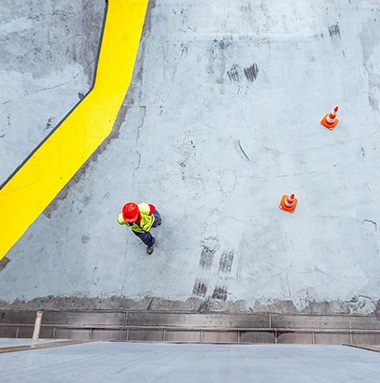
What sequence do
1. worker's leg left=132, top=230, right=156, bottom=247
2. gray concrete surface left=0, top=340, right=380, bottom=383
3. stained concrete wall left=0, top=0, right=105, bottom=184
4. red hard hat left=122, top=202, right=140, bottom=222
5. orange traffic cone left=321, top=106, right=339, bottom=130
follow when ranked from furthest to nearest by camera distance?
stained concrete wall left=0, top=0, right=105, bottom=184
orange traffic cone left=321, top=106, right=339, bottom=130
worker's leg left=132, top=230, right=156, bottom=247
red hard hat left=122, top=202, right=140, bottom=222
gray concrete surface left=0, top=340, right=380, bottom=383

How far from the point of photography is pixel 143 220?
3781 millimetres

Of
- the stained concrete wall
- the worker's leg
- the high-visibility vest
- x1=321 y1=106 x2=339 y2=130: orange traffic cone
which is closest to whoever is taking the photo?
the high-visibility vest

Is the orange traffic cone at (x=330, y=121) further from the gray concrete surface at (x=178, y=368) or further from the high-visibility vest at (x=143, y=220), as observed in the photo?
the gray concrete surface at (x=178, y=368)

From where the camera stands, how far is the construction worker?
11.6 ft

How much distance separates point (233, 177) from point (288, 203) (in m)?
0.90

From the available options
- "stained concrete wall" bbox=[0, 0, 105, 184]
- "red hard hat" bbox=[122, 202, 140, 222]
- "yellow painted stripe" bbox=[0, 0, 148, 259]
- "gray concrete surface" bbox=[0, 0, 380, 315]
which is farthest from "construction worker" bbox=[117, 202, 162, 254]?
"stained concrete wall" bbox=[0, 0, 105, 184]

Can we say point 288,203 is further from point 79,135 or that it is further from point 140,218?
point 79,135

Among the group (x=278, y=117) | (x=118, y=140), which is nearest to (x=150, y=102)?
(x=118, y=140)

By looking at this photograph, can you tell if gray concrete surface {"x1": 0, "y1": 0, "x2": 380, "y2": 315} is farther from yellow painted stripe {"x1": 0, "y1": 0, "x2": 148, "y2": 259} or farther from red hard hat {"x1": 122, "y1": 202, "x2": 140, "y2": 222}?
red hard hat {"x1": 122, "y1": 202, "x2": 140, "y2": 222}

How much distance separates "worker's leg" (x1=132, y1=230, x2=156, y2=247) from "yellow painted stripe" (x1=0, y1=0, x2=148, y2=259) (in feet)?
5.66

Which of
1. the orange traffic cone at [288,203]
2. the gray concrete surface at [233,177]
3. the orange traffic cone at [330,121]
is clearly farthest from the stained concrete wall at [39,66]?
the orange traffic cone at [330,121]

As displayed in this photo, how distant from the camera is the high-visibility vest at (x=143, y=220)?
3688 millimetres

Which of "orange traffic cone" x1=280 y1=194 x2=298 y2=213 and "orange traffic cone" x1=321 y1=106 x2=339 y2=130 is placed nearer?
"orange traffic cone" x1=280 y1=194 x2=298 y2=213

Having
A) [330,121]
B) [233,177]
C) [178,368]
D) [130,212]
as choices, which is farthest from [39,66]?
[178,368]
